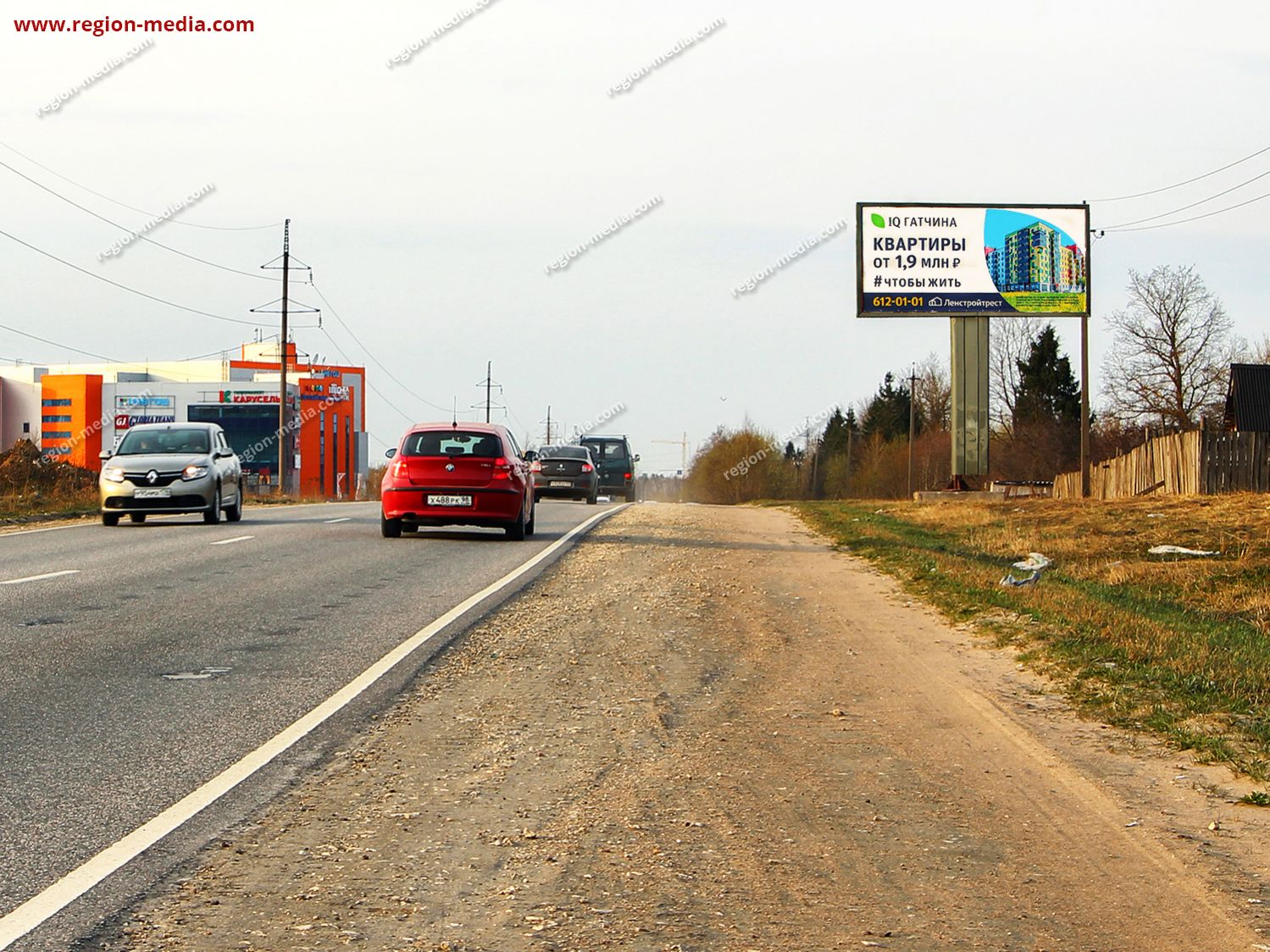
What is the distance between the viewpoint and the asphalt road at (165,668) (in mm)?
5359

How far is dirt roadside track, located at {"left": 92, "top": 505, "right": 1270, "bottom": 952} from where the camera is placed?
4426mm

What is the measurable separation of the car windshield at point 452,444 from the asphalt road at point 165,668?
1.52 metres

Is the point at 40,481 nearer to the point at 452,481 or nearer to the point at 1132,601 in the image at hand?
the point at 452,481

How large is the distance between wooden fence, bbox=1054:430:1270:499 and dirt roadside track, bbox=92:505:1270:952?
963 inches

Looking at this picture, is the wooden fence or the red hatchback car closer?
the red hatchback car

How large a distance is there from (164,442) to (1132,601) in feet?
54.6

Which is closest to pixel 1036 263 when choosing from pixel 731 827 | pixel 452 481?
pixel 452 481

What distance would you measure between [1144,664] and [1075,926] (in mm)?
5332

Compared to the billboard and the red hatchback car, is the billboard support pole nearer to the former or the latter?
the billboard

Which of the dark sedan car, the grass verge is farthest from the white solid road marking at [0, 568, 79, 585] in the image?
the dark sedan car

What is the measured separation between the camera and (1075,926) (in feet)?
14.7

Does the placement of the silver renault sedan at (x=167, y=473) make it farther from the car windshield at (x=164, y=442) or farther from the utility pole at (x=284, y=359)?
the utility pole at (x=284, y=359)

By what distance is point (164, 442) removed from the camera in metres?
24.5

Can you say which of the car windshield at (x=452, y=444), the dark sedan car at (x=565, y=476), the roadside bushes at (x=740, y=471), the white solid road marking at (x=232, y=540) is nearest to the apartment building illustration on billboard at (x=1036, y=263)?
the dark sedan car at (x=565, y=476)
